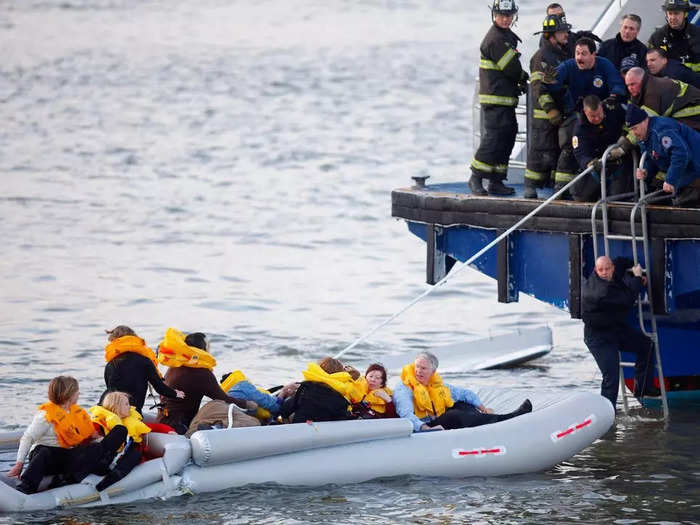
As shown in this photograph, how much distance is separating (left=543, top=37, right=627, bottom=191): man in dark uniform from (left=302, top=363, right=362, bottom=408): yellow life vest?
2.70 metres

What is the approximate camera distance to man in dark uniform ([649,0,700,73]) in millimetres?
12453

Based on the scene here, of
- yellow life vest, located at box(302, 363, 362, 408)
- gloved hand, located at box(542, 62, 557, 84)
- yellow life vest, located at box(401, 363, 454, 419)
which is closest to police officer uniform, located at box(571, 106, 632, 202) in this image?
gloved hand, located at box(542, 62, 557, 84)

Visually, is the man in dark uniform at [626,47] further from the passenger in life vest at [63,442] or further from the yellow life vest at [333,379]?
the passenger in life vest at [63,442]

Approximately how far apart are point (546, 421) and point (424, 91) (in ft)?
110

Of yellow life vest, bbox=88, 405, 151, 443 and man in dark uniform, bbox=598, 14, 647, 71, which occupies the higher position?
man in dark uniform, bbox=598, 14, 647, 71

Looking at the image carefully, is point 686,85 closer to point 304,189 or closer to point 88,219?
point 88,219

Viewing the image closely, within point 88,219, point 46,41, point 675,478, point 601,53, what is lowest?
point 675,478

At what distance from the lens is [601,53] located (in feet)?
41.5

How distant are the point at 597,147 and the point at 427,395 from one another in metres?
2.49

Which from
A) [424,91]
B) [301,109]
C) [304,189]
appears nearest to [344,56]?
[424,91]

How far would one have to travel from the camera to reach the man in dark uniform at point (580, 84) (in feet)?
39.2

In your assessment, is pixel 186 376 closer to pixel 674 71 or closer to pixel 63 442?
pixel 63 442

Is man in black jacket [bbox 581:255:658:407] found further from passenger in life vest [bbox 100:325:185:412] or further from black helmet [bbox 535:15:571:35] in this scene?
passenger in life vest [bbox 100:325:185:412]

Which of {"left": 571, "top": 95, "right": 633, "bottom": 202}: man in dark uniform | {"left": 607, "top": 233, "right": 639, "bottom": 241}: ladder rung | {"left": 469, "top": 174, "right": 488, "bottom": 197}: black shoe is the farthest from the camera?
{"left": 469, "top": 174, "right": 488, "bottom": 197}: black shoe
